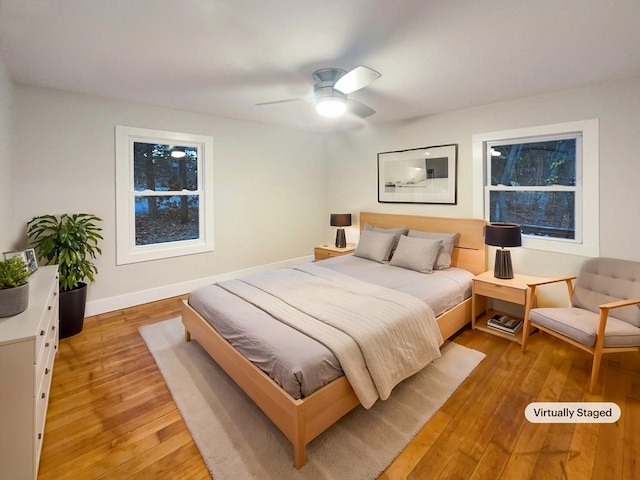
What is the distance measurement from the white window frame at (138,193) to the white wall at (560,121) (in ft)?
8.27

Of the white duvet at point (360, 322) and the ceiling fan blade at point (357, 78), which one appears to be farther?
the ceiling fan blade at point (357, 78)

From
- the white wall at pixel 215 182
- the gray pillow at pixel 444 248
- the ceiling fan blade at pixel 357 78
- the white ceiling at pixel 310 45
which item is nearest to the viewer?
the white ceiling at pixel 310 45

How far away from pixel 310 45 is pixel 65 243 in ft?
9.59

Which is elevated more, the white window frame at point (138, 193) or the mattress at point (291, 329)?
the white window frame at point (138, 193)

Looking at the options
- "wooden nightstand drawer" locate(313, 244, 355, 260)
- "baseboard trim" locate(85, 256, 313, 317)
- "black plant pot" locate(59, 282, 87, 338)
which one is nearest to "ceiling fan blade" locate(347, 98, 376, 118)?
"wooden nightstand drawer" locate(313, 244, 355, 260)

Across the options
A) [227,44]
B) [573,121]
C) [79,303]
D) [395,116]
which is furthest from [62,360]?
[573,121]

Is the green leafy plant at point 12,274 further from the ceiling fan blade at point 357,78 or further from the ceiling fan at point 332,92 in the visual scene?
the ceiling fan blade at point 357,78

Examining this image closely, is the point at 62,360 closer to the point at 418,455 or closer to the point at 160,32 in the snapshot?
the point at 160,32

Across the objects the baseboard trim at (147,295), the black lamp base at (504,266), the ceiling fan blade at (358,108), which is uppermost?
the ceiling fan blade at (358,108)

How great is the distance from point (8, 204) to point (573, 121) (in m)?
5.41

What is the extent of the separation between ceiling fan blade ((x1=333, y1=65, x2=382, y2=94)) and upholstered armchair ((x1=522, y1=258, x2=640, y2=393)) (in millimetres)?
2267

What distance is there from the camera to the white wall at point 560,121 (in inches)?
108

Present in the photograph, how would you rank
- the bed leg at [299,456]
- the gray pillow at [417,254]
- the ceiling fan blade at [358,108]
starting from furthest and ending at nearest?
the gray pillow at [417,254], the ceiling fan blade at [358,108], the bed leg at [299,456]

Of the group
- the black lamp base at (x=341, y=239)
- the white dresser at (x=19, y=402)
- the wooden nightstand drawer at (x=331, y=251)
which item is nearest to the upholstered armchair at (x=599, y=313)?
the wooden nightstand drawer at (x=331, y=251)
